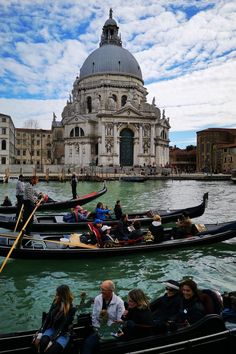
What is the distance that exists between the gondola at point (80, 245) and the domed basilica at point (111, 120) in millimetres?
43766

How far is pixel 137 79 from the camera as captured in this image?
61.5 metres

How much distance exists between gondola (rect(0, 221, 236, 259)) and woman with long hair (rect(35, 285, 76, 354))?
144 inches

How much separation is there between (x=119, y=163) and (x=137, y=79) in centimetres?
1685

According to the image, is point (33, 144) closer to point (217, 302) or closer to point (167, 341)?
point (217, 302)

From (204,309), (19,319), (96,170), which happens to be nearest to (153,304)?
(204,309)

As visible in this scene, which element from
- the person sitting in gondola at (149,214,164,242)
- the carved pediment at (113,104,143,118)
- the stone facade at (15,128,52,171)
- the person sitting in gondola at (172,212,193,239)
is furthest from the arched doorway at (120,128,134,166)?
the person sitting in gondola at (149,214,164,242)

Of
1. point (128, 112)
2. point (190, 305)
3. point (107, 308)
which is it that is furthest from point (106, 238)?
point (128, 112)

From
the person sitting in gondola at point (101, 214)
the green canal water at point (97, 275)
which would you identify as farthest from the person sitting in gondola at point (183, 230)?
the person sitting in gondola at point (101, 214)

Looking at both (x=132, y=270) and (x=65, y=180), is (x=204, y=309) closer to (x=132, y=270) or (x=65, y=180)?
(x=132, y=270)

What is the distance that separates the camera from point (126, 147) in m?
54.1

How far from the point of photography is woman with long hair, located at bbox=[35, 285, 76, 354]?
3470 mm

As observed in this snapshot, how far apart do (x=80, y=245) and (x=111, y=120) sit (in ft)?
151

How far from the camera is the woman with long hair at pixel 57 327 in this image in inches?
137

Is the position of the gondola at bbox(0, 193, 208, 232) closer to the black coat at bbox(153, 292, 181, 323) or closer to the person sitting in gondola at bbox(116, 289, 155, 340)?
the black coat at bbox(153, 292, 181, 323)
